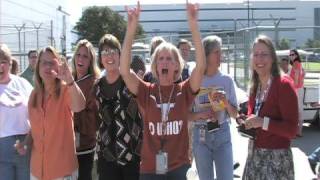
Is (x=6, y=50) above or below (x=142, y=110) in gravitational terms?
above

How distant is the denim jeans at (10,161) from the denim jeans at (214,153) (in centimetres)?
180

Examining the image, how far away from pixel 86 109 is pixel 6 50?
0.99m

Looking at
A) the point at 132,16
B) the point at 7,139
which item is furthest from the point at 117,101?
the point at 7,139

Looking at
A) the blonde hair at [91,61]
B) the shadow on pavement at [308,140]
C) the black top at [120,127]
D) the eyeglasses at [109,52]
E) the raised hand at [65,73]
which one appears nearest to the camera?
the raised hand at [65,73]

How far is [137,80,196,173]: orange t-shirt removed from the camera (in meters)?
4.17

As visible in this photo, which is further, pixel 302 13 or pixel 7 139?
pixel 302 13

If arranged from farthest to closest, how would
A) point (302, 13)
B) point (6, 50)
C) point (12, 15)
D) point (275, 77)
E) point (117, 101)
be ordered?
point (302, 13)
point (12, 15)
point (6, 50)
point (117, 101)
point (275, 77)

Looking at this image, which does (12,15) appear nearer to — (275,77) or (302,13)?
(275,77)

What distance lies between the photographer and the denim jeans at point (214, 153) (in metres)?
5.46

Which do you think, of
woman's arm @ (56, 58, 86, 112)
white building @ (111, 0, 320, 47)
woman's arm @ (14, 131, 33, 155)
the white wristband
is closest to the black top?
woman's arm @ (56, 58, 86, 112)

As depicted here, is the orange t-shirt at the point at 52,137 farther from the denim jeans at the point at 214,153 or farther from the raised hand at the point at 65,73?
the denim jeans at the point at 214,153

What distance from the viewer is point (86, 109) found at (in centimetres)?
508

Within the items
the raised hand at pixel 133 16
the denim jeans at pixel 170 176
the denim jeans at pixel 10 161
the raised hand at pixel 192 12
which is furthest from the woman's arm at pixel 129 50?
the denim jeans at pixel 10 161

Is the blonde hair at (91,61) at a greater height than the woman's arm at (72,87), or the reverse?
the blonde hair at (91,61)
